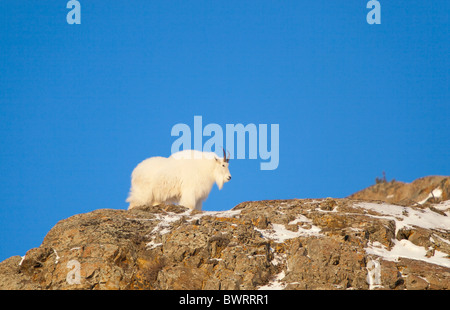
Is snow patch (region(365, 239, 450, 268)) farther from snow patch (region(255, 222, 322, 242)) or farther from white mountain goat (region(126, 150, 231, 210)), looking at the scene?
white mountain goat (region(126, 150, 231, 210))

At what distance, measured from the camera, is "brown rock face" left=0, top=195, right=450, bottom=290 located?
12.2 meters

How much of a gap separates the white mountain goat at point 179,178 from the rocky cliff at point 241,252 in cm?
373

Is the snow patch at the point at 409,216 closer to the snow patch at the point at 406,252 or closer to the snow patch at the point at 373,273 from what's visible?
the snow patch at the point at 406,252

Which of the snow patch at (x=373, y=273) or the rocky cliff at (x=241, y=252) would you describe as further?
the rocky cliff at (x=241, y=252)

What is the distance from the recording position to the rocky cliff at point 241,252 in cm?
1224

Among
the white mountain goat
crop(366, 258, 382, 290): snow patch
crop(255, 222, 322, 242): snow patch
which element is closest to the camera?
crop(366, 258, 382, 290): snow patch

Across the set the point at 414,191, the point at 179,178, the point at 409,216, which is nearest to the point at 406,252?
the point at 409,216

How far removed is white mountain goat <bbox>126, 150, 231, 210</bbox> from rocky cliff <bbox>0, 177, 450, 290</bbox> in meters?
3.73

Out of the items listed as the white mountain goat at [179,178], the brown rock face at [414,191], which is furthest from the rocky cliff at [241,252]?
the brown rock face at [414,191]

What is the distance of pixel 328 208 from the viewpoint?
52.5 ft

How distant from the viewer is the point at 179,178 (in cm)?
2031

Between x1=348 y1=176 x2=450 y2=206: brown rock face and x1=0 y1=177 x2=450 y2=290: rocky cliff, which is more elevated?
x1=348 y1=176 x2=450 y2=206: brown rock face

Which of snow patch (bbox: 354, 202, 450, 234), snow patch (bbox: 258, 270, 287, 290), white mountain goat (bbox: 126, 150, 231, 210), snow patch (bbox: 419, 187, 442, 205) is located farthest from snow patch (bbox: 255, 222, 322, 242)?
snow patch (bbox: 419, 187, 442, 205)
